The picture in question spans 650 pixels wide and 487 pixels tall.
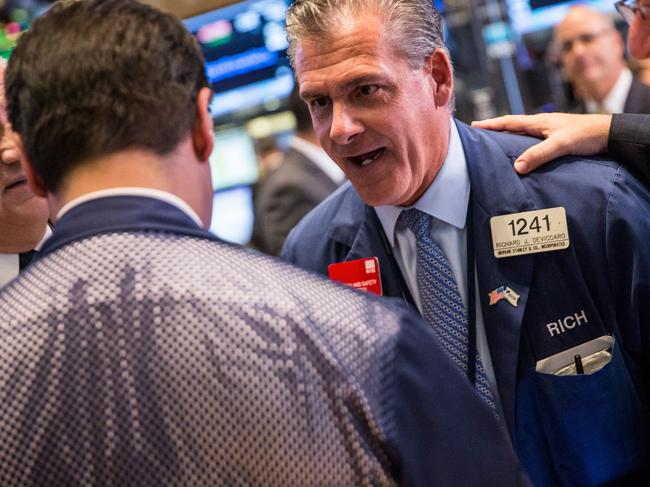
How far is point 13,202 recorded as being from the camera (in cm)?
210

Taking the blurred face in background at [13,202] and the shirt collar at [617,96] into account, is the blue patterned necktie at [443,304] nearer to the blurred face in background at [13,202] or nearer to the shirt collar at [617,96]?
the blurred face in background at [13,202]

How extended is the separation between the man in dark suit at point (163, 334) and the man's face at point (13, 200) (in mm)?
798

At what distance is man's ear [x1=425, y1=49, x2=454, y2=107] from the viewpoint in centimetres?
224

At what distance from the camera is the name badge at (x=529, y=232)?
2.05 meters

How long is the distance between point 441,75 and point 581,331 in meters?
0.72

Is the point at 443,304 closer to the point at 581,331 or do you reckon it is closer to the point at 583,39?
the point at 581,331

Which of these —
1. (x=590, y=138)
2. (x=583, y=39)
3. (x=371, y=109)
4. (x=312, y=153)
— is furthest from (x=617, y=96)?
(x=371, y=109)

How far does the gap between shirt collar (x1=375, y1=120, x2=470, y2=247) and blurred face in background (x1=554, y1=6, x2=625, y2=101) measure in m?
2.77

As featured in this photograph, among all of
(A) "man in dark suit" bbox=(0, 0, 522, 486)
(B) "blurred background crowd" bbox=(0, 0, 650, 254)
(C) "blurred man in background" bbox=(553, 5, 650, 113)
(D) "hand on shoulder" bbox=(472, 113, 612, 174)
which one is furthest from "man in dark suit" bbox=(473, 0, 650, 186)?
(C) "blurred man in background" bbox=(553, 5, 650, 113)

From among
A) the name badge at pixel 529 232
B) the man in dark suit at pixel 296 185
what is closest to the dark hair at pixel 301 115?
the man in dark suit at pixel 296 185

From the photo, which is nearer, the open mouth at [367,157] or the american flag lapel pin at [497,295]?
the american flag lapel pin at [497,295]

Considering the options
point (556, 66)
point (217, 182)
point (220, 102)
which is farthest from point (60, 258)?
point (217, 182)

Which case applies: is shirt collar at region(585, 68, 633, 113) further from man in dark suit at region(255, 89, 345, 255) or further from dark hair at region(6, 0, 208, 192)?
dark hair at region(6, 0, 208, 192)

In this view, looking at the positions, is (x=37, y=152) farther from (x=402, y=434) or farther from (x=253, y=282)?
(x=402, y=434)
